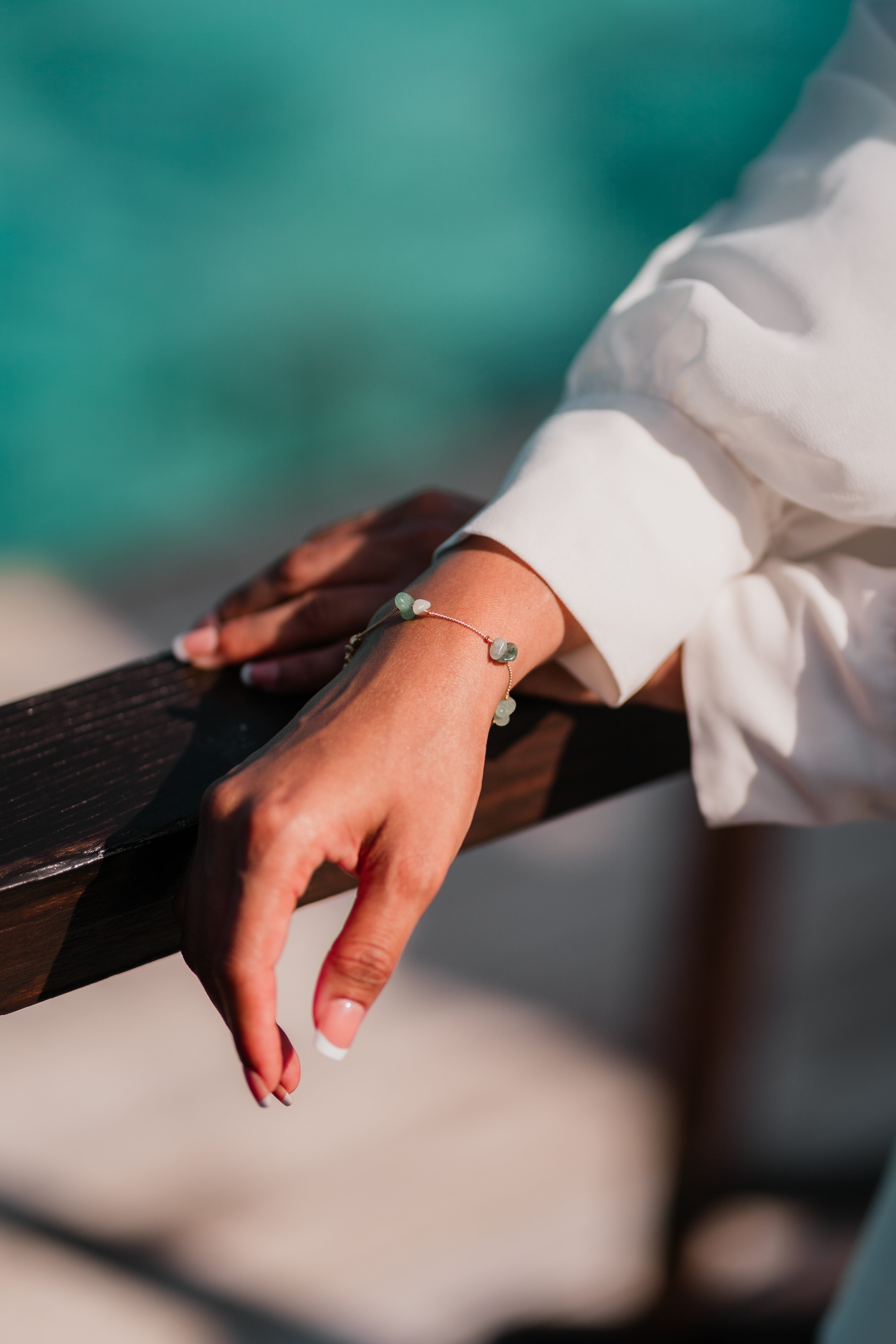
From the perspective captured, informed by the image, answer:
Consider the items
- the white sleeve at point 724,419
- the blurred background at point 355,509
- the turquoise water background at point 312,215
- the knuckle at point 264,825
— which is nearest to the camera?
the knuckle at point 264,825

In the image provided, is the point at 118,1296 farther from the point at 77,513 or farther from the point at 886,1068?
the point at 77,513

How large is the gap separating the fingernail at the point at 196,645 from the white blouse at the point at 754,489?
18 cm

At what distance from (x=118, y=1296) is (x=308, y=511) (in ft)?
8.05

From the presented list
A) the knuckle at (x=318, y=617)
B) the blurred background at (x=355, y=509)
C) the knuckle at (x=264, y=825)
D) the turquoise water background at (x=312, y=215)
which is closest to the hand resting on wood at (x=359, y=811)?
the knuckle at (x=264, y=825)

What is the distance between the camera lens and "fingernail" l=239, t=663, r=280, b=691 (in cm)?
60

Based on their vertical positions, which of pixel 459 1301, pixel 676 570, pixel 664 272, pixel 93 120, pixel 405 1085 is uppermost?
pixel 93 120

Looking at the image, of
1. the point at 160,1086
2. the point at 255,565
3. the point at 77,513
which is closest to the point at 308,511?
the point at 255,565

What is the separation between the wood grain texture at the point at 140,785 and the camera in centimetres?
45

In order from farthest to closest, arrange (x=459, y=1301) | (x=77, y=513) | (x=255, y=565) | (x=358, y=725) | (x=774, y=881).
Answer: (x=77, y=513)
(x=255, y=565)
(x=459, y=1301)
(x=774, y=881)
(x=358, y=725)

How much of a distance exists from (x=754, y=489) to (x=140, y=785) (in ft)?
1.15

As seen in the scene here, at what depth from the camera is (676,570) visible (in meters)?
0.56

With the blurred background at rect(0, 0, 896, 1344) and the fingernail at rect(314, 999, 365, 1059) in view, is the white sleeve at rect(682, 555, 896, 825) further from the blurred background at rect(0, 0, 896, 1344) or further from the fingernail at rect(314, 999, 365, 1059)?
the blurred background at rect(0, 0, 896, 1344)

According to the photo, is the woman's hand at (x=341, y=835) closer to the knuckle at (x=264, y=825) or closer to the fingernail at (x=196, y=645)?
the knuckle at (x=264, y=825)

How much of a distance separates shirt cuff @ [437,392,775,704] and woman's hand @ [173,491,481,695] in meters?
0.09
